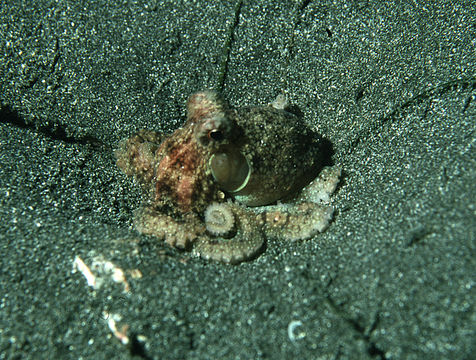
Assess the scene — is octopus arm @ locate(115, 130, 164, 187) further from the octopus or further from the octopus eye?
the octopus eye

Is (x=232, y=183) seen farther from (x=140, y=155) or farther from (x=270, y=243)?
(x=140, y=155)

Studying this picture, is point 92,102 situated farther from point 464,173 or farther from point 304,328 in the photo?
point 464,173

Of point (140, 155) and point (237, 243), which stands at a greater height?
point (140, 155)

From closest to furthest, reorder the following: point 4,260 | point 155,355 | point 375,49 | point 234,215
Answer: point 155,355 < point 4,260 < point 234,215 < point 375,49

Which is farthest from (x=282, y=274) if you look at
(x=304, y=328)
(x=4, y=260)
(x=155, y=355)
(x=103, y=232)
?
(x=4, y=260)

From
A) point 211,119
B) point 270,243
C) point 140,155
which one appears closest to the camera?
point 211,119

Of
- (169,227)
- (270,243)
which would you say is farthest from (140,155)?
(270,243)

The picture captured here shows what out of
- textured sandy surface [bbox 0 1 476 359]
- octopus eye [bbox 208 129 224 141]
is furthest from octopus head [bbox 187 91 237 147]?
textured sandy surface [bbox 0 1 476 359]
